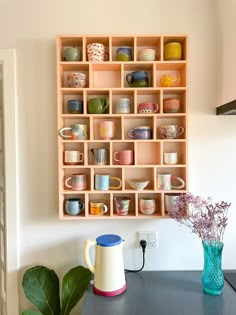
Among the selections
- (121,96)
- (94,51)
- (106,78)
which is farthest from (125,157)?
(94,51)

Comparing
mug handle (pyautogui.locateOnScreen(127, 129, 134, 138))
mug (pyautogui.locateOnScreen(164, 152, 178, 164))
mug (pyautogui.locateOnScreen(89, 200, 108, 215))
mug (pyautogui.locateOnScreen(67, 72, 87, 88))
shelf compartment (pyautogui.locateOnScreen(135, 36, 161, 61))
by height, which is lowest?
mug (pyautogui.locateOnScreen(89, 200, 108, 215))

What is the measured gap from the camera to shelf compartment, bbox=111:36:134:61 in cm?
127

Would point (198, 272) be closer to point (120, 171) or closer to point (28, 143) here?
point (120, 171)

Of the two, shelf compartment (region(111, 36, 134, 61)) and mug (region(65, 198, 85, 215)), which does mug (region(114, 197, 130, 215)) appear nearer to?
mug (region(65, 198, 85, 215))

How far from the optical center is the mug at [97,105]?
4.12 feet

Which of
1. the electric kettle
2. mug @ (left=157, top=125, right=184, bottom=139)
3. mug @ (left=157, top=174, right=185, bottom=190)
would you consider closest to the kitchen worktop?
the electric kettle

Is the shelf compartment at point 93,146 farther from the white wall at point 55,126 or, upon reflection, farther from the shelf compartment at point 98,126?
the white wall at point 55,126

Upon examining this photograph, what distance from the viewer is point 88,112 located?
50.6 inches

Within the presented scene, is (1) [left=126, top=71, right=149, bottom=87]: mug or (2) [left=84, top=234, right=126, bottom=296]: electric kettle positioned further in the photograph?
(1) [left=126, top=71, right=149, bottom=87]: mug

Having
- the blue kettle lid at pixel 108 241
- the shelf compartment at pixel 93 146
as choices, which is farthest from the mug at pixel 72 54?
the blue kettle lid at pixel 108 241

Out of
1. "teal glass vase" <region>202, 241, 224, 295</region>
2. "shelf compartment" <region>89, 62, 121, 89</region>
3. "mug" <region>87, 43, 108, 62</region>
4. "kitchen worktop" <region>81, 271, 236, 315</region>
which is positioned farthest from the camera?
"shelf compartment" <region>89, 62, 121, 89</region>

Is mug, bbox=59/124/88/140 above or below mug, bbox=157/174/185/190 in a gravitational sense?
above

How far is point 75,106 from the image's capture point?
4.21ft

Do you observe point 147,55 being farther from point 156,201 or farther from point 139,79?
point 156,201
